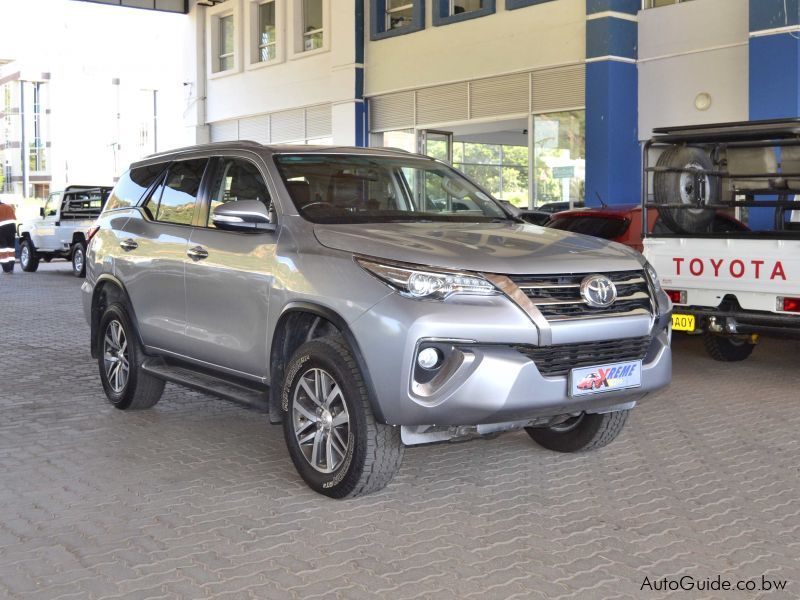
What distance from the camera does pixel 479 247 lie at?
17.0 ft

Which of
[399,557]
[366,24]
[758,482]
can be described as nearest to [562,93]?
[366,24]

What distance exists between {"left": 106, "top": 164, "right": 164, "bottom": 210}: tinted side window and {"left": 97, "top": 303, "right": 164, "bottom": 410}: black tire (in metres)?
0.83

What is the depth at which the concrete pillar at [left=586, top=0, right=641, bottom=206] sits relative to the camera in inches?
700

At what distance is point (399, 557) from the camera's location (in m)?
4.49

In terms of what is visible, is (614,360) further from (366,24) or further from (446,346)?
(366,24)

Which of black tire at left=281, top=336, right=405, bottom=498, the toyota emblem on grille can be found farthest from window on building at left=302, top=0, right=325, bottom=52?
the toyota emblem on grille

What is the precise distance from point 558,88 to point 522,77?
104 cm

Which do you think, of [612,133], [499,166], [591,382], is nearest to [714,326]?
[591,382]

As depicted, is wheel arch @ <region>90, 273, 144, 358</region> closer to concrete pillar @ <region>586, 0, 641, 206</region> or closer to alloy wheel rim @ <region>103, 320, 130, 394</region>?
alloy wheel rim @ <region>103, 320, 130, 394</region>

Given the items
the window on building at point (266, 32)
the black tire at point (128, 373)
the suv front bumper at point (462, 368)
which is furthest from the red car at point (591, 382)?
the window on building at point (266, 32)

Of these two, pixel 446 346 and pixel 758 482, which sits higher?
pixel 446 346

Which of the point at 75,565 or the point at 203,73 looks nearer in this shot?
Answer: the point at 75,565

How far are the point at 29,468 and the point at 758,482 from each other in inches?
166

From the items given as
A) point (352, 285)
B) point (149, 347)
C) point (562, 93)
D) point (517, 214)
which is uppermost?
point (562, 93)
